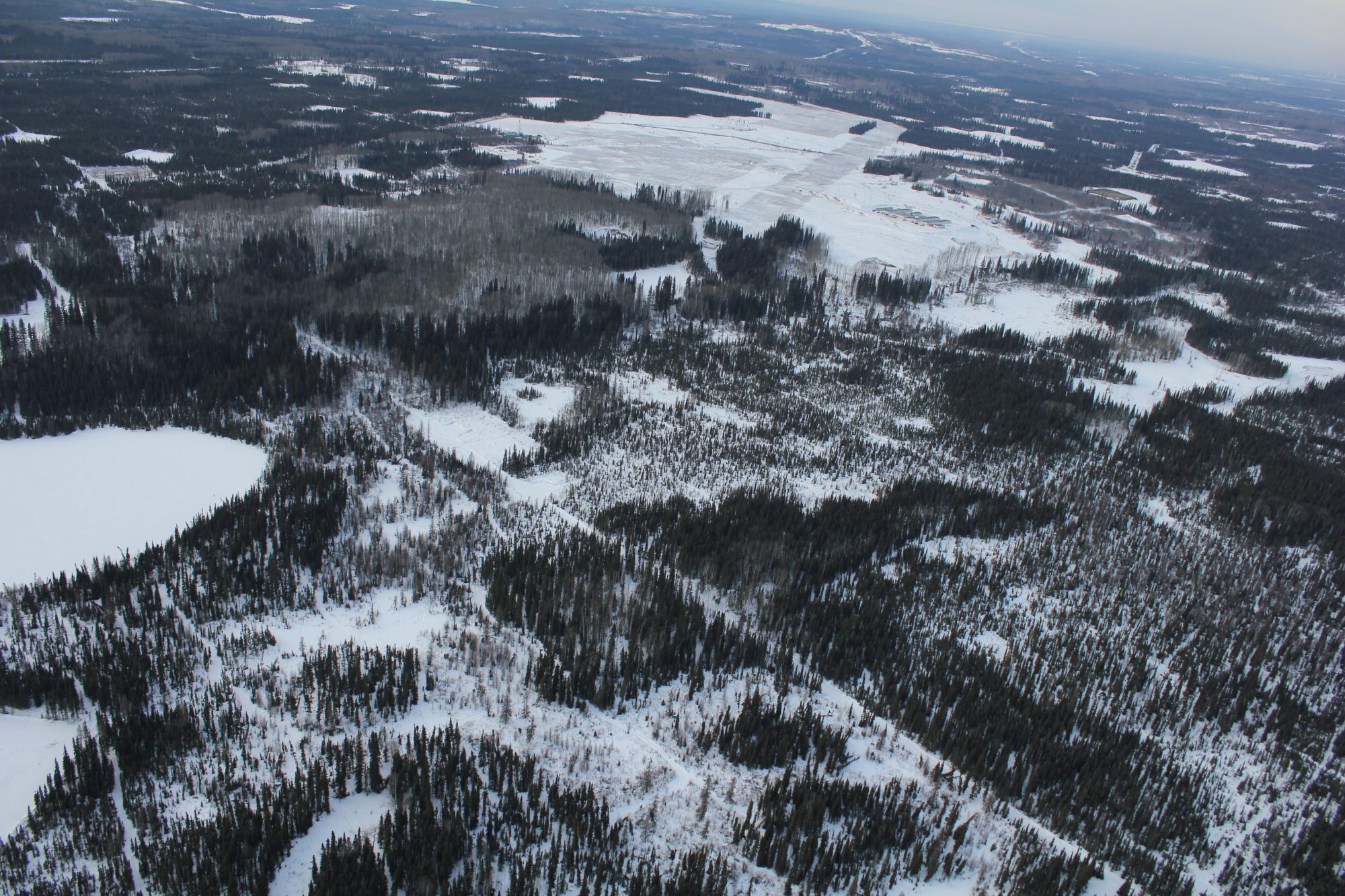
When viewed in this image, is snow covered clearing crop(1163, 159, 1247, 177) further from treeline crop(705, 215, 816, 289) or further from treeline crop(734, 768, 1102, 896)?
treeline crop(734, 768, 1102, 896)

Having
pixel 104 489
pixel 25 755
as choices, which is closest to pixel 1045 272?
pixel 104 489

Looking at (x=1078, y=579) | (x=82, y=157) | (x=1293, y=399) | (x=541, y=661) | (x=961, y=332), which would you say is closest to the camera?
(x=541, y=661)

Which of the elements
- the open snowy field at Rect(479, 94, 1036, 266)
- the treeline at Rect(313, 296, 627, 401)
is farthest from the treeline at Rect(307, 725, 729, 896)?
the open snowy field at Rect(479, 94, 1036, 266)

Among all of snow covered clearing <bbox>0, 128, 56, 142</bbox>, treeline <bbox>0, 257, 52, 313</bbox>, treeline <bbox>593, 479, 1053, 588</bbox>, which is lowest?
treeline <bbox>593, 479, 1053, 588</bbox>

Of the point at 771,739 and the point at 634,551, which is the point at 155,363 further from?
the point at 771,739

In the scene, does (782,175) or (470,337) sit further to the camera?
(782,175)

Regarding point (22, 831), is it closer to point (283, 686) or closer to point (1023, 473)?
point (283, 686)

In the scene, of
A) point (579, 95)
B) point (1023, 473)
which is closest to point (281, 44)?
point (579, 95)
